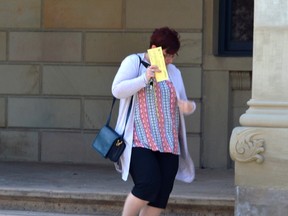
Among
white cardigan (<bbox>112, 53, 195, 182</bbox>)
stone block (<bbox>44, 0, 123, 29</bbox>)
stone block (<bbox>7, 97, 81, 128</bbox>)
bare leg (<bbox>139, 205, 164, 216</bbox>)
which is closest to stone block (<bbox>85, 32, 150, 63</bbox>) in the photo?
stone block (<bbox>44, 0, 123, 29</bbox>)

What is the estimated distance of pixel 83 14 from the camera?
1095 cm

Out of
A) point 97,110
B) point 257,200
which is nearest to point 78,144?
point 97,110

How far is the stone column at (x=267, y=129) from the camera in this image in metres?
7.55

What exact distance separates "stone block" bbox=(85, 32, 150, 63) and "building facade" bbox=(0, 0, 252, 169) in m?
0.01

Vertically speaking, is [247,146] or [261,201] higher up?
[247,146]

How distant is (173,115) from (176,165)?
16.5 inches

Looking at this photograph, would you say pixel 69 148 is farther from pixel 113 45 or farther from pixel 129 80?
pixel 129 80

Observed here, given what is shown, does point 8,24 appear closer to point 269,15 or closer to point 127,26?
point 127,26

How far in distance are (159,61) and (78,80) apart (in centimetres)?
417

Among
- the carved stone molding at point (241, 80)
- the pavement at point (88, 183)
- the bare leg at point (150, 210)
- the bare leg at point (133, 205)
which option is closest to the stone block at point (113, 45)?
the carved stone molding at point (241, 80)

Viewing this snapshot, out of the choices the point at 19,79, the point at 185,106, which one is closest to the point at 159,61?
the point at 185,106

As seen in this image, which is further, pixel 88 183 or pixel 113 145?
pixel 88 183

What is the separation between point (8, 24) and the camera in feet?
36.6

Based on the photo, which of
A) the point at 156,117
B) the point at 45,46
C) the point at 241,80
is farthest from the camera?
the point at 45,46
